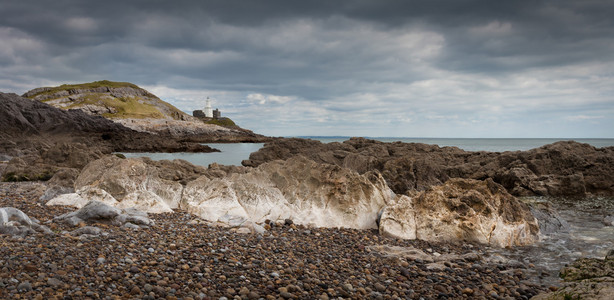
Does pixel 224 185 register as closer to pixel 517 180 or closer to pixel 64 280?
pixel 64 280

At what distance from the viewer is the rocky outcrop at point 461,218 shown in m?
9.84

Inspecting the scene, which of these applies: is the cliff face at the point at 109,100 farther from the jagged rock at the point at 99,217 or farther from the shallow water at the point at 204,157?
the jagged rock at the point at 99,217

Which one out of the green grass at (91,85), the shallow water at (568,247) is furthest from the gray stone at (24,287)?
the green grass at (91,85)

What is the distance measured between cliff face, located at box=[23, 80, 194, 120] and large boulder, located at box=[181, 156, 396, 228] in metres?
104

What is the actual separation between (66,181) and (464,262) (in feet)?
42.2

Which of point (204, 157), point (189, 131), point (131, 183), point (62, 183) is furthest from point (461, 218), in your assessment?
point (189, 131)

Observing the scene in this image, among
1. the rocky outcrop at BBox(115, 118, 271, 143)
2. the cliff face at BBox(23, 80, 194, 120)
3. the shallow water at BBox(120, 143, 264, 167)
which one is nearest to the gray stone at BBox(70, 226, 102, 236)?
the shallow water at BBox(120, 143, 264, 167)

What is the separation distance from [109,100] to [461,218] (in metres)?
131

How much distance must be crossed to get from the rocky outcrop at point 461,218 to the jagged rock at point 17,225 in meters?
7.68

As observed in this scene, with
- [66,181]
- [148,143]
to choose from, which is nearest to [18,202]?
[66,181]

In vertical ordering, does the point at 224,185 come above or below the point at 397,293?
above

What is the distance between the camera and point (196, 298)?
198 inches

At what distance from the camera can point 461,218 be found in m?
10.0

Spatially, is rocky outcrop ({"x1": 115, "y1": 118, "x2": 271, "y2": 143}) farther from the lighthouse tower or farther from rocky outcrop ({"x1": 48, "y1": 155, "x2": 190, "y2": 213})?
rocky outcrop ({"x1": 48, "y1": 155, "x2": 190, "y2": 213})
